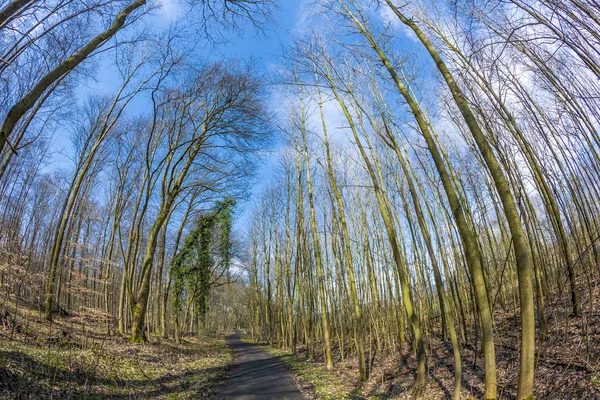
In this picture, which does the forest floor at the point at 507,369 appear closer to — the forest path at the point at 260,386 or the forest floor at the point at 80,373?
the forest path at the point at 260,386

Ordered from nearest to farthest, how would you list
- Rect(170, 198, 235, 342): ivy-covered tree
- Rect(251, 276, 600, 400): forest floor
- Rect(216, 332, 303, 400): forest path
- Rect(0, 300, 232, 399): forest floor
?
1. Rect(251, 276, 600, 400): forest floor
2. Rect(0, 300, 232, 399): forest floor
3. Rect(216, 332, 303, 400): forest path
4. Rect(170, 198, 235, 342): ivy-covered tree

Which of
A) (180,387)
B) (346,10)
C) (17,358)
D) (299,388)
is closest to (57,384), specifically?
(17,358)

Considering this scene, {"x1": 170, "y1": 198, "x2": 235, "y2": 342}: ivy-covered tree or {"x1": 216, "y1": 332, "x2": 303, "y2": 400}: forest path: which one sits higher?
{"x1": 170, "y1": 198, "x2": 235, "y2": 342}: ivy-covered tree

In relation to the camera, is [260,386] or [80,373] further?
[260,386]

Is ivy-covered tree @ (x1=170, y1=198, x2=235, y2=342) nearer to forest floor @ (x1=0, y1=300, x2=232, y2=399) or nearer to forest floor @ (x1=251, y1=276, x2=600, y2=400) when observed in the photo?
forest floor @ (x1=0, y1=300, x2=232, y2=399)

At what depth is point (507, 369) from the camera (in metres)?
5.72

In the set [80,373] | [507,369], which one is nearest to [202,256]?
[80,373]

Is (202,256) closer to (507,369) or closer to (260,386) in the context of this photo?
(260,386)

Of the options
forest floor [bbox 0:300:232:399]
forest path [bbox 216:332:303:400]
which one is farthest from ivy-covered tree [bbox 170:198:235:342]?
forest path [bbox 216:332:303:400]

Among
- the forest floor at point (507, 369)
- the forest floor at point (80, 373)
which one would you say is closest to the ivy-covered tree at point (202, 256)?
the forest floor at point (80, 373)

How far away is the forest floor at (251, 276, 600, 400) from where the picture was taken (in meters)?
4.27

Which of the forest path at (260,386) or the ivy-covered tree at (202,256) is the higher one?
the ivy-covered tree at (202,256)

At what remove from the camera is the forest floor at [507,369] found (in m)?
4.27

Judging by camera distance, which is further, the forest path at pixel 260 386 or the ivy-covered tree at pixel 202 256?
the ivy-covered tree at pixel 202 256
